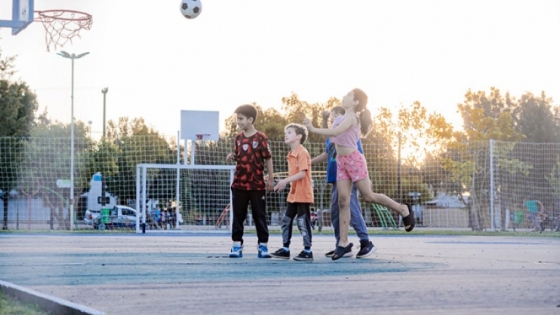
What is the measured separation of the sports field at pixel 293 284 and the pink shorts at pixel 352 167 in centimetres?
82

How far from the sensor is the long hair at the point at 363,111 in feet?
31.8

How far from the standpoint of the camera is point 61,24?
82.3 feet

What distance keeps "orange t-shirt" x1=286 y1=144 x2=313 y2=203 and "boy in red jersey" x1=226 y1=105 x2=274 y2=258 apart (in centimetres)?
24

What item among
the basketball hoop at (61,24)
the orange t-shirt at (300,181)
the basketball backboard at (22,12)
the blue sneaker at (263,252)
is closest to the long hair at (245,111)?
the orange t-shirt at (300,181)

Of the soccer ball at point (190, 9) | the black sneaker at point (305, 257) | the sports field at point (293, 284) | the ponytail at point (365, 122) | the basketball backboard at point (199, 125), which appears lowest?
the sports field at point (293, 284)

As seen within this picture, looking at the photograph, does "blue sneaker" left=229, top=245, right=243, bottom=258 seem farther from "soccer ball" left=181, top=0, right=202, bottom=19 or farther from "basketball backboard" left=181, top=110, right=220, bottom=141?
"basketball backboard" left=181, top=110, right=220, bottom=141

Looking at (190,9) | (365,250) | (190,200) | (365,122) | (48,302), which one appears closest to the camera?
(48,302)

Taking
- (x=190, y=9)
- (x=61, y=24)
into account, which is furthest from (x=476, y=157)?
(x=190, y=9)

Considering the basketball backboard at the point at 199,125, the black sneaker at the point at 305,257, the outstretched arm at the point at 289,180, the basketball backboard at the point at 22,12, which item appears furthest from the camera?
the basketball backboard at the point at 199,125

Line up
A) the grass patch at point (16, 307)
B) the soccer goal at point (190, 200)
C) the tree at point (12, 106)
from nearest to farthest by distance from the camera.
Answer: the grass patch at point (16, 307), the soccer goal at point (190, 200), the tree at point (12, 106)

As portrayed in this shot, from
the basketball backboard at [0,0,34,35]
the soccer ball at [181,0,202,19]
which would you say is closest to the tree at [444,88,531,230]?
the soccer ball at [181,0,202,19]

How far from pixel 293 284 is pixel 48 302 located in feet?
6.35

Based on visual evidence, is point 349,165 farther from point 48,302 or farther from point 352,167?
point 48,302

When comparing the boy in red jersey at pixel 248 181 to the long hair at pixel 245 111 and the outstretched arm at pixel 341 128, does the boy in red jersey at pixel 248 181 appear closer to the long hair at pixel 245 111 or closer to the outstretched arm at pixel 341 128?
the long hair at pixel 245 111
